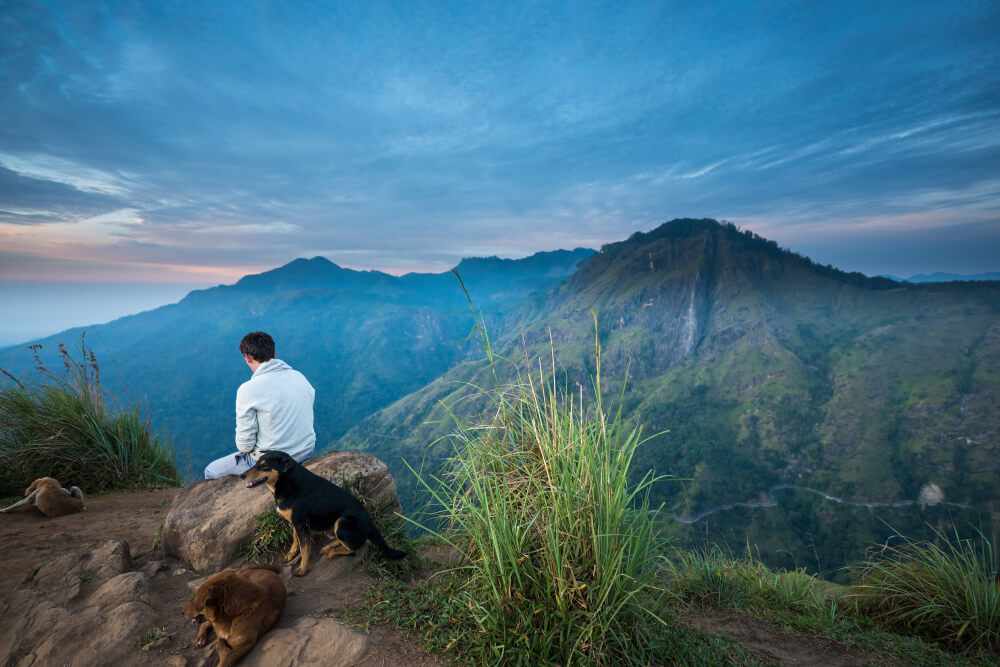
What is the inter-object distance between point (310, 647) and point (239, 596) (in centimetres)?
58

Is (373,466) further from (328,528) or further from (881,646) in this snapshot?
(881,646)

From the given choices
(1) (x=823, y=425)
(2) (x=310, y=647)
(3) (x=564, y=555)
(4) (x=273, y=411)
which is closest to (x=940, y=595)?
(3) (x=564, y=555)

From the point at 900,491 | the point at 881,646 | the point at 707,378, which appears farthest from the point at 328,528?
the point at 707,378

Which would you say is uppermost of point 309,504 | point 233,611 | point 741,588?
point 309,504

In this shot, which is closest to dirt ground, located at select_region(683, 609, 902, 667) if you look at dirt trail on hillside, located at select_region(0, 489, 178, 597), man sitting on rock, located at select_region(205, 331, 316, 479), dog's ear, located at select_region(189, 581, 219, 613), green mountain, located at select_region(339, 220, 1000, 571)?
dog's ear, located at select_region(189, 581, 219, 613)

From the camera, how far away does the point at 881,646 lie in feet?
14.1

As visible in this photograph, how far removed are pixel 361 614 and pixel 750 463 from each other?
5622 inches

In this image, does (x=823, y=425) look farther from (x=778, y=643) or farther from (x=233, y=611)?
(x=233, y=611)

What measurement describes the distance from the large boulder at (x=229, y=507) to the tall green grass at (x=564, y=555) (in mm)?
1740

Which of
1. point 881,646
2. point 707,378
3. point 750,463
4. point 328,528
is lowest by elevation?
point 750,463

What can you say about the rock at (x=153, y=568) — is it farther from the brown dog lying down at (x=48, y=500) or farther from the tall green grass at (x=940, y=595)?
the tall green grass at (x=940, y=595)

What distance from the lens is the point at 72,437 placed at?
679 centimetres

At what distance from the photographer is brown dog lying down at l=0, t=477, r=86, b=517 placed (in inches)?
207

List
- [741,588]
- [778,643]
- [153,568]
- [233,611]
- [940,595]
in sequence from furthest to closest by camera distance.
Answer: [741,588], [940,595], [778,643], [153,568], [233,611]
